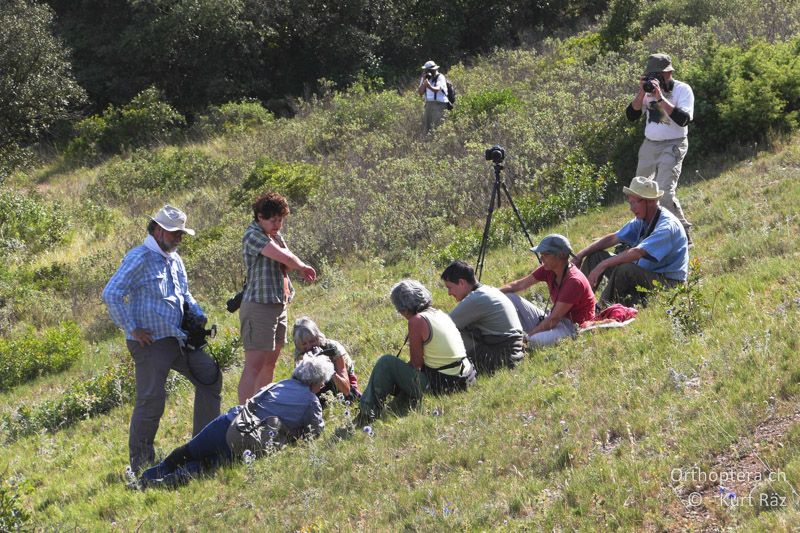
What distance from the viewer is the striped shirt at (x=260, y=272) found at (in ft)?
24.0

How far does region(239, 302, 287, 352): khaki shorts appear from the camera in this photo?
7.38m

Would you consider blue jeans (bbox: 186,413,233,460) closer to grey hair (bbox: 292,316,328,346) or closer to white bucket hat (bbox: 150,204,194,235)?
grey hair (bbox: 292,316,328,346)

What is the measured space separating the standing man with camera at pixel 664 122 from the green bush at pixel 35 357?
304 inches

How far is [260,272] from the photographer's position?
289 inches

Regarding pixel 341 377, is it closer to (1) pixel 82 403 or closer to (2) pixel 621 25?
(1) pixel 82 403

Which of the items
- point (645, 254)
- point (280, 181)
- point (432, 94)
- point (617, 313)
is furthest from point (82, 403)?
point (432, 94)

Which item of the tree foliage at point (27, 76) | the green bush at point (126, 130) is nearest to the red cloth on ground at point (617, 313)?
the tree foliage at point (27, 76)

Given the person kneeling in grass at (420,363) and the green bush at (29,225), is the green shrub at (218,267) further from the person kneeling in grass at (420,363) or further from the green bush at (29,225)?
the person kneeling in grass at (420,363)

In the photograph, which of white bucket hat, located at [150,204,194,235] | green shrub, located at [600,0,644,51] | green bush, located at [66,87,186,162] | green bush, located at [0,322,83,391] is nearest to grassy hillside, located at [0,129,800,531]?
white bucket hat, located at [150,204,194,235]

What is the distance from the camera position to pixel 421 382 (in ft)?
22.5

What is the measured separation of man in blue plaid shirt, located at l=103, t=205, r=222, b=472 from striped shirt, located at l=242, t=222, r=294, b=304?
46cm

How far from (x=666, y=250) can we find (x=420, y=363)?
2.27 meters

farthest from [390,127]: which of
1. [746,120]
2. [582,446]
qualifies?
[582,446]

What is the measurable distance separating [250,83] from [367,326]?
19799 millimetres
